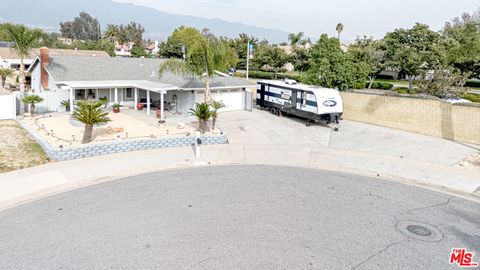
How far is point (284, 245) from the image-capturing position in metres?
10.4

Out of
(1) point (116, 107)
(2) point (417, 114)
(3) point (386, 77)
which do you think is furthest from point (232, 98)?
(3) point (386, 77)

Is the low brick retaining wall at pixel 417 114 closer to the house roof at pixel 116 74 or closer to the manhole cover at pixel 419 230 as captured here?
the house roof at pixel 116 74

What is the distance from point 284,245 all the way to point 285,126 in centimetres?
1830

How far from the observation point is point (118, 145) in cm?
1983

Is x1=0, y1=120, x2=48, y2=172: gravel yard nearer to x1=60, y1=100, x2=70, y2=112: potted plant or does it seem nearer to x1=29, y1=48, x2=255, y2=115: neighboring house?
x1=60, y1=100, x2=70, y2=112: potted plant

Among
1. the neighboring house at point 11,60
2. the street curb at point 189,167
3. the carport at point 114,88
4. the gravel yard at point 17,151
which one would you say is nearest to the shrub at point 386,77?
the carport at point 114,88

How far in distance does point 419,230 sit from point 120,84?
2627cm

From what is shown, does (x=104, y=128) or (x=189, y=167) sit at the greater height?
(x=104, y=128)

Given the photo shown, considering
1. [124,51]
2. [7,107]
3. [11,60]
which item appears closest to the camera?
[7,107]

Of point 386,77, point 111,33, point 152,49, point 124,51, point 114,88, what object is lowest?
point 114,88

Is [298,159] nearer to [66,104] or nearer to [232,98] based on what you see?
[232,98]

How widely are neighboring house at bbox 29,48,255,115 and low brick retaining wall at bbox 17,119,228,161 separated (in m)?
8.89

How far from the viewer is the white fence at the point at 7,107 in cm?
2709

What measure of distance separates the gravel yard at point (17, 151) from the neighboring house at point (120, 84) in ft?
23.8
